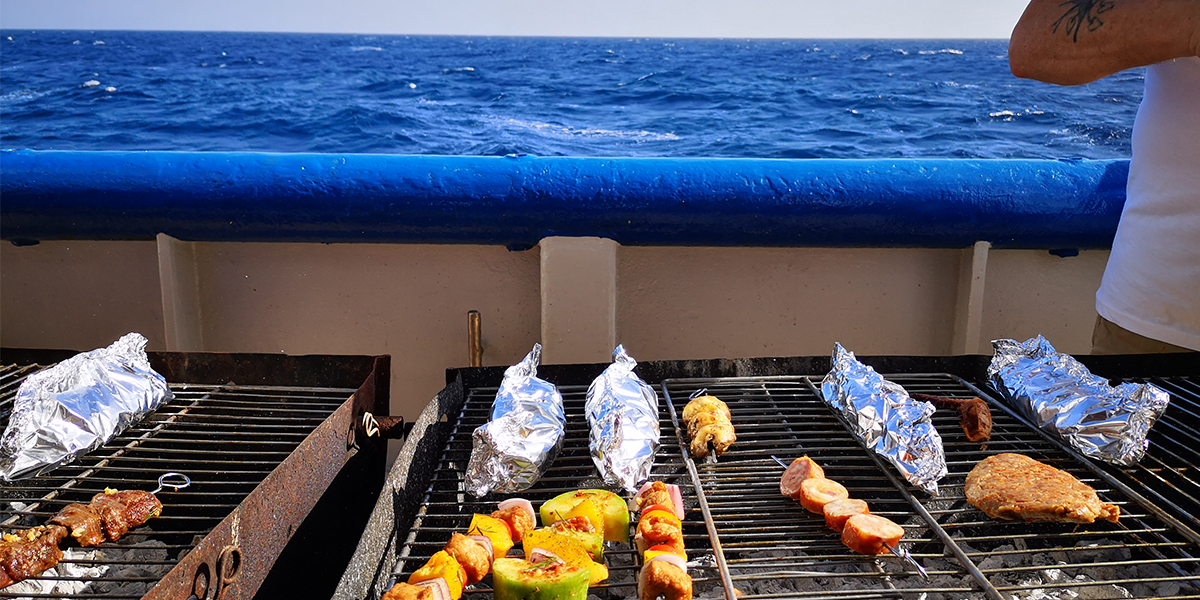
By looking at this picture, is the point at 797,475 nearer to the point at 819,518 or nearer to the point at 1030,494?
the point at 819,518

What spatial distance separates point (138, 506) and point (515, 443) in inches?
34.8

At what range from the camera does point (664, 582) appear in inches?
54.1

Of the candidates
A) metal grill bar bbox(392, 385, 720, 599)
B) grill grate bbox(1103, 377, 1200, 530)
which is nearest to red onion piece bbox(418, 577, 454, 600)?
metal grill bar bbox(392, 385, 720, 599)

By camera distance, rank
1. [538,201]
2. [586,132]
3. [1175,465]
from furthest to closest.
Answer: [586,132] < [538,201] < [1175,465]

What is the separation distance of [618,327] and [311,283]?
1.28 m

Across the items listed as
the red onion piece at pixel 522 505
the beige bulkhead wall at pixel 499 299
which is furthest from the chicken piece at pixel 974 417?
the red onion piece at pixel 522 505

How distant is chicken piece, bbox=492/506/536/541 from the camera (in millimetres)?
1635

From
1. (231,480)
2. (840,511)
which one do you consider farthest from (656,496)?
(231,480)

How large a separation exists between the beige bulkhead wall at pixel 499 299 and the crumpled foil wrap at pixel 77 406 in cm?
76

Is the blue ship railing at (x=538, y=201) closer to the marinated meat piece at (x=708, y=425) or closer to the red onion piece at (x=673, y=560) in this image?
the marinated meat piece at (x=708, y=425)

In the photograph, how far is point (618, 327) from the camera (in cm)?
305

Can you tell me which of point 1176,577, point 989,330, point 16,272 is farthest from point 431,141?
point 1176,577

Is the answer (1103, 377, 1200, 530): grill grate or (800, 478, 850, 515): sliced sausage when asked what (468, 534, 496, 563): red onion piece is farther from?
(1103, 377, 1200, 530): grill grate

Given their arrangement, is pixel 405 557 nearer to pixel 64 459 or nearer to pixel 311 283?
pixel 64 459
